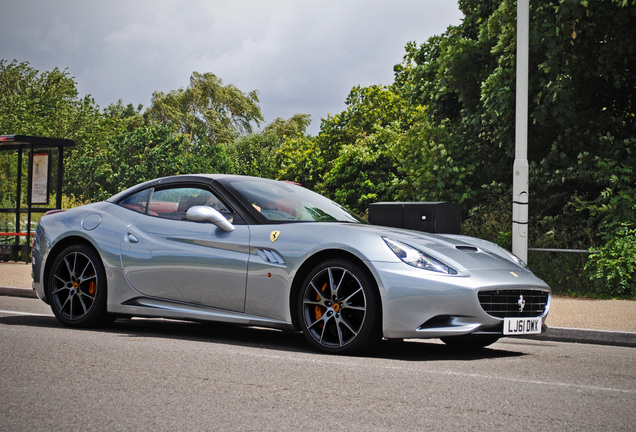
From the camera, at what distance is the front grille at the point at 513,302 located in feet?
20.1

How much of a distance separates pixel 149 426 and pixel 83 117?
237 ft

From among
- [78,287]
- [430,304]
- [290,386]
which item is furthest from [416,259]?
[78,287]

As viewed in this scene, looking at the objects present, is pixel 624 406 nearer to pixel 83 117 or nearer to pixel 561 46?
pixel 561 46

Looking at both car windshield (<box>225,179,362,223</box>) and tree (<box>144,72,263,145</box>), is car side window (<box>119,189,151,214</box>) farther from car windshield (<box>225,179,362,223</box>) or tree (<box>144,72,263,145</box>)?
tree (<box>144,72,263,145</box>)

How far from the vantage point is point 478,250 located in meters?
6.85

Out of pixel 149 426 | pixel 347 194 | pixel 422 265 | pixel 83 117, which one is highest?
pixel 83 117

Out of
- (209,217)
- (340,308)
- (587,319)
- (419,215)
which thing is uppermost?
(419,215)

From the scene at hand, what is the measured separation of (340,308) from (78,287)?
2.97 meters

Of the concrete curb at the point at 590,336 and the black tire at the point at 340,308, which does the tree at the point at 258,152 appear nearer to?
the concrete curb at the point at 590,336

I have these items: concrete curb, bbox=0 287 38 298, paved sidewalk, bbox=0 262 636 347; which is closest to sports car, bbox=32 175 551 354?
paved sidewalk, bbox=0 262 636 347

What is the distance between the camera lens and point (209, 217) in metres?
6.95

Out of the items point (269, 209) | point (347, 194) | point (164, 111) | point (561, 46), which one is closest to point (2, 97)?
point (164, 111)

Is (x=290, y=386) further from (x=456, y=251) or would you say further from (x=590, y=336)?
(x=590, y=336)

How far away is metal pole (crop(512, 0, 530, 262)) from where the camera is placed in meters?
11.5
